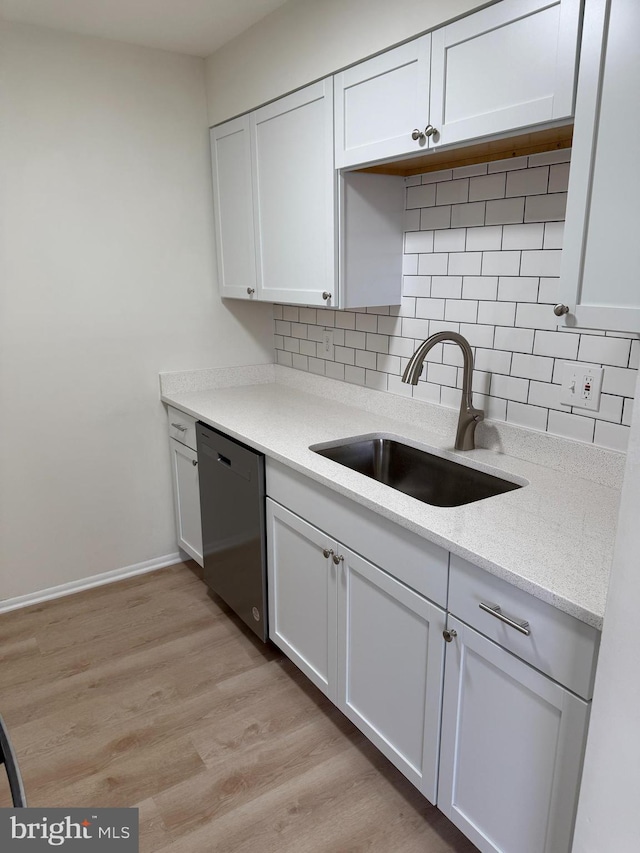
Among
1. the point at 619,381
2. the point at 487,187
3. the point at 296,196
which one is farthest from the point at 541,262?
the point at 296,196

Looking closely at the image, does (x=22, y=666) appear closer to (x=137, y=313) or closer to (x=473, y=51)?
(x=137, y=313)

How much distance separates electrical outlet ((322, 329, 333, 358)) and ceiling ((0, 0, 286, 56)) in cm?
123

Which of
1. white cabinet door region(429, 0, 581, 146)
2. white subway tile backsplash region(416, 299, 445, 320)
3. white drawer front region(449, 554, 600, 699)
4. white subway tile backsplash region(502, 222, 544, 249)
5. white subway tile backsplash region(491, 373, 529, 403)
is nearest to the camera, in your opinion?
white drawer front region(449, 554, 600, 699)

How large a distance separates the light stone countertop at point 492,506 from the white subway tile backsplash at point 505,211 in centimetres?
66

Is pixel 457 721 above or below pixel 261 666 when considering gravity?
above

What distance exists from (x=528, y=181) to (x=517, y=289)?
1.01 ft

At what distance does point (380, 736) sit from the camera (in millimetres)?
1754

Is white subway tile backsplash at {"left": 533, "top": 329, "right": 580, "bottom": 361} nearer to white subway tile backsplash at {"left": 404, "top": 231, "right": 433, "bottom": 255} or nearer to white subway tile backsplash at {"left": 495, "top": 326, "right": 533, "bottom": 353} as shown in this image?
white subway tile backsplash at {"left": 495, "top": 326, "right": 533, "bottom": 353}

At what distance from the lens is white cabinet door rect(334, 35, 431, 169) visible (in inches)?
66.3

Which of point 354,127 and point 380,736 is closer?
point 380,736

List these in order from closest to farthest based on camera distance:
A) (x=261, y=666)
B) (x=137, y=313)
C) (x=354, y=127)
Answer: (x=354, y=127)
(x=261, y=666)
(x=137, y=313)

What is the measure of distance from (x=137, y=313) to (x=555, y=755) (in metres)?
2.36

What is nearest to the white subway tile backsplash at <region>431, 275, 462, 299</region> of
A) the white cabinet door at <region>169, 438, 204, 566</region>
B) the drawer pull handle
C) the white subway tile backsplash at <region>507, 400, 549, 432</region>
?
the white subway tile backsplash at <region>507, 400, 549, 432</region>

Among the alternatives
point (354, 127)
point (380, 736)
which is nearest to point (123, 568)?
point (380, 736)
